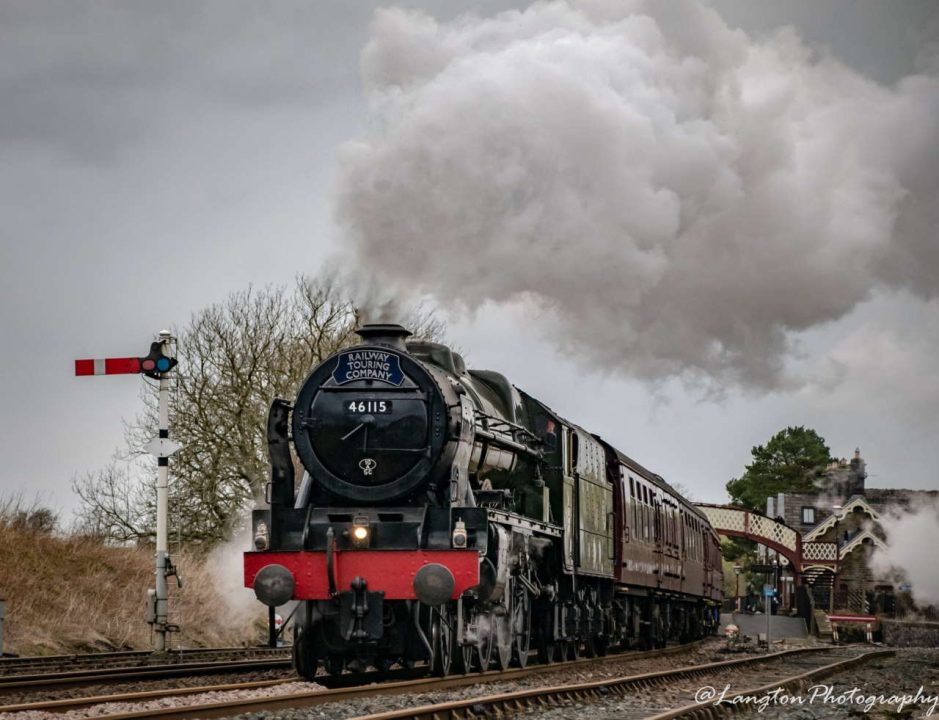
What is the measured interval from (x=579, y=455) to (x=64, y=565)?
958cm

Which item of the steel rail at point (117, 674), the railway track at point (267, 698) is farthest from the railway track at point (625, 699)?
the steel rail at point (117, 674)

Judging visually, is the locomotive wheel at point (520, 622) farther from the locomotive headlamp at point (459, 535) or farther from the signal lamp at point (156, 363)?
the signal lamp at point (156, 363)

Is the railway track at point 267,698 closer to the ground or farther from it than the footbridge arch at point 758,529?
closer to the ground

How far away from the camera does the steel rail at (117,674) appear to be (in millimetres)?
12078

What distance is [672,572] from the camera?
2412 cm

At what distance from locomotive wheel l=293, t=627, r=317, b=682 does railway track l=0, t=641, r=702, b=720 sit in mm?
167

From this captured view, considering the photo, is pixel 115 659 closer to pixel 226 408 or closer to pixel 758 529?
pixel 226 408

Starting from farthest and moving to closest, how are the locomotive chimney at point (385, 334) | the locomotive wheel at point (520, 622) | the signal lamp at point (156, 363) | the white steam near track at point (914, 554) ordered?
the white steam near track at point (914, 554)
the signal lamp at point (156, 363)
the locomotive wheel at point (520, 622)
the locomotive chimney at point (385, 334)

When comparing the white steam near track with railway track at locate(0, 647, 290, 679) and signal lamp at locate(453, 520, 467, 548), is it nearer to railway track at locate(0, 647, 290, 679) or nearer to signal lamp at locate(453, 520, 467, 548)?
railway track at locate(0, 647, 290, 679)

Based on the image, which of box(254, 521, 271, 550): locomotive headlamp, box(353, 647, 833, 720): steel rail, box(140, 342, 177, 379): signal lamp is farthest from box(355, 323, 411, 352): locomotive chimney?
box(140, 342, 177, 379): signal lamp

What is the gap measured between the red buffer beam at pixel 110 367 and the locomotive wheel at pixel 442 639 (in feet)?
22.8

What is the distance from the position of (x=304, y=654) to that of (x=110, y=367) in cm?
665

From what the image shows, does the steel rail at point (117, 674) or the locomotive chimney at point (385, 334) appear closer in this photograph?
the steel rail at point (117, 674)

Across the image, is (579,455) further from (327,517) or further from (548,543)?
(327,517)
